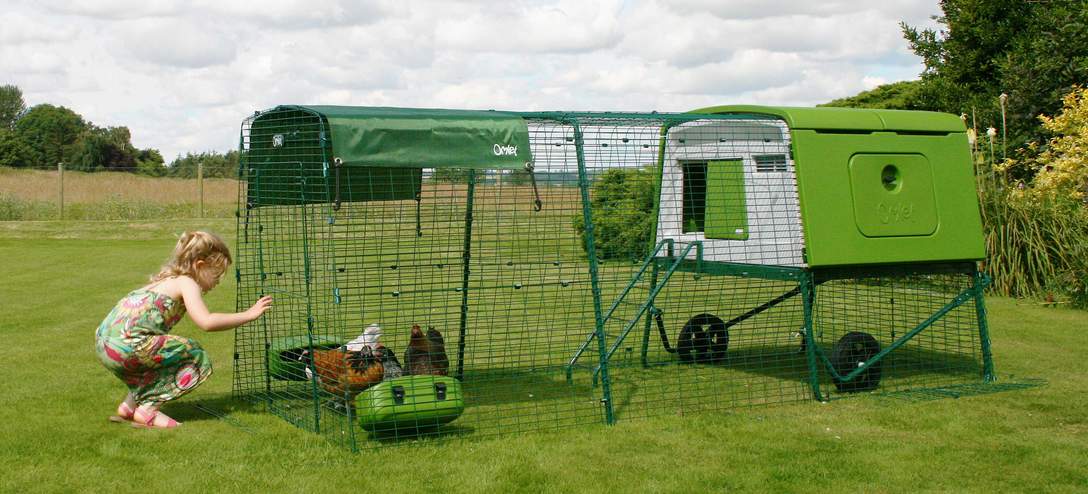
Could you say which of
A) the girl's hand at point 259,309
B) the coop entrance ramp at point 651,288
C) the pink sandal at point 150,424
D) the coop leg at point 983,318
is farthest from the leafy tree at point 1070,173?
the pink sandal at point 150,424

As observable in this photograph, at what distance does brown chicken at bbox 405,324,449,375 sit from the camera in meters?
7.38

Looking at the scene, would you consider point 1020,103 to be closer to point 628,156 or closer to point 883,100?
point 883,100

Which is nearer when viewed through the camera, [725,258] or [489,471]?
[489,471]

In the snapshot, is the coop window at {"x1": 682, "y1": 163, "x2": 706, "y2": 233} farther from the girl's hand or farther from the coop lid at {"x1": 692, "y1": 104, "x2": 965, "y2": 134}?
the girl's hand

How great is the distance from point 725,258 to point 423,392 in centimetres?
317

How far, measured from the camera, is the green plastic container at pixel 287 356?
7.39m

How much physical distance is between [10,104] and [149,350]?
274 ft

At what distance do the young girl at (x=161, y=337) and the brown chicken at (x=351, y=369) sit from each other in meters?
0.70

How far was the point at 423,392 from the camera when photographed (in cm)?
654

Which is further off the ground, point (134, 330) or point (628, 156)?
point (628, 156)

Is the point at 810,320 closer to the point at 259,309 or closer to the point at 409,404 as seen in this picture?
the point at 409,404

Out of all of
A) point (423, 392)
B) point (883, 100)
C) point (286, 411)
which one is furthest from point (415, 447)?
point (883, 100)

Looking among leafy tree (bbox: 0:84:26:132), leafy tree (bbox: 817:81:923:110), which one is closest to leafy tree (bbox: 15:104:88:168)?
leafy tree (bbox: 0:84:26:132)

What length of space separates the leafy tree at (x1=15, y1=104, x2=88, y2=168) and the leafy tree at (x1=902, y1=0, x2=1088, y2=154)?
167ft
